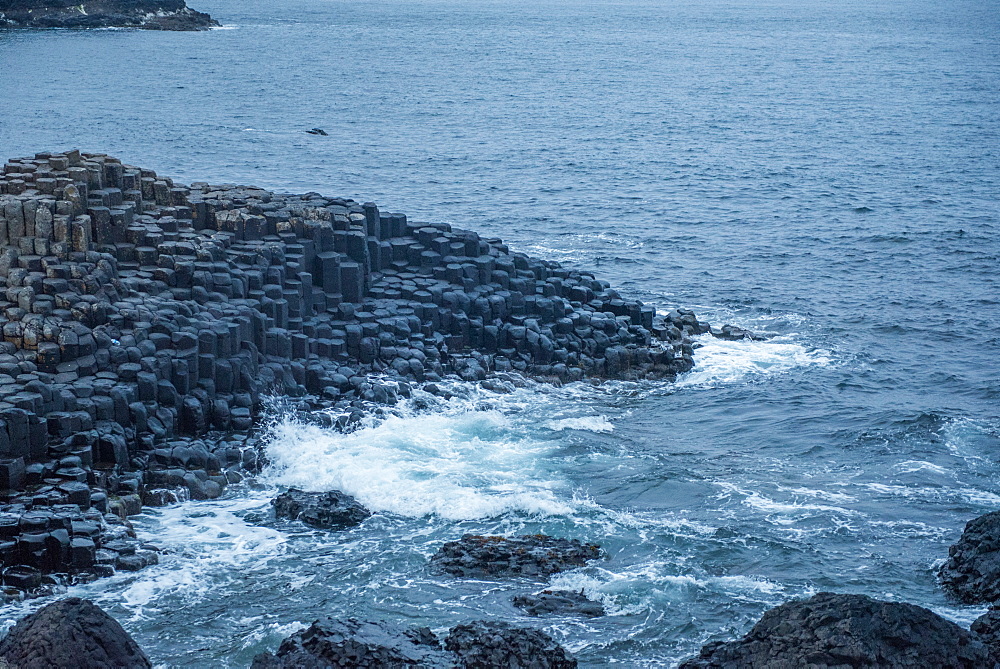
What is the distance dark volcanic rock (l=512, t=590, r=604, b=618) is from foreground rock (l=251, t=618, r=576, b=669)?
1.50 m

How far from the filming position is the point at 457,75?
10850 centimetres

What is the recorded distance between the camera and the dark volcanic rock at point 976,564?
20.4 metres

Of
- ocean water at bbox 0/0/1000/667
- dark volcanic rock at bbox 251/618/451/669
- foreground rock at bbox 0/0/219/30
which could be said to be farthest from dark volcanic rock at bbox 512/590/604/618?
foreground rock at bbox 0/0/219/30

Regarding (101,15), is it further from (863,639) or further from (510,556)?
(863,639)

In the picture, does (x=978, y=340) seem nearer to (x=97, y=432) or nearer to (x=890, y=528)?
(x=890, y=528)

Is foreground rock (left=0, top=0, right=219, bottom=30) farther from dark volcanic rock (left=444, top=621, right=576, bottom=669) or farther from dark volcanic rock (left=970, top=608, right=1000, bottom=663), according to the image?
dark volcanic rock (left=970, top=608, right=1000, bottom=663)

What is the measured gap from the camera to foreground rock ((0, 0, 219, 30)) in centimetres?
13312

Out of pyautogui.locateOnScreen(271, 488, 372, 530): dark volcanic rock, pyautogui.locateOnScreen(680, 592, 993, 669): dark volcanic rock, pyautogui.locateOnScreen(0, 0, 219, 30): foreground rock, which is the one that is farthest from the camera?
pyautogui.locateOnScreen(0, 0, 219, 30): foreground rock

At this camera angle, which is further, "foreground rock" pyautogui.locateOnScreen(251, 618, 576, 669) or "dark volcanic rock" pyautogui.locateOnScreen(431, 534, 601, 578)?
"dark volcanic rock" pyautogui.locateOnScreen(431, 534, 601, 578)

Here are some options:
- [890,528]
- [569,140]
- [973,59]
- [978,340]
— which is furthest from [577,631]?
[973,59]

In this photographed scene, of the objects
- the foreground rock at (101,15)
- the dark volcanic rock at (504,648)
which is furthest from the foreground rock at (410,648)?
the foreground rock at (101,15)

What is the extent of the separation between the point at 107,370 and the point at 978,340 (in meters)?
26.9

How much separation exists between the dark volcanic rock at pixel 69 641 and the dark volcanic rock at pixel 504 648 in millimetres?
4928

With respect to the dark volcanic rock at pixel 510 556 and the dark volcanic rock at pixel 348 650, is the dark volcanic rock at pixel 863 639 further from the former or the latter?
the dark volcanic rock at pixel 510 556
